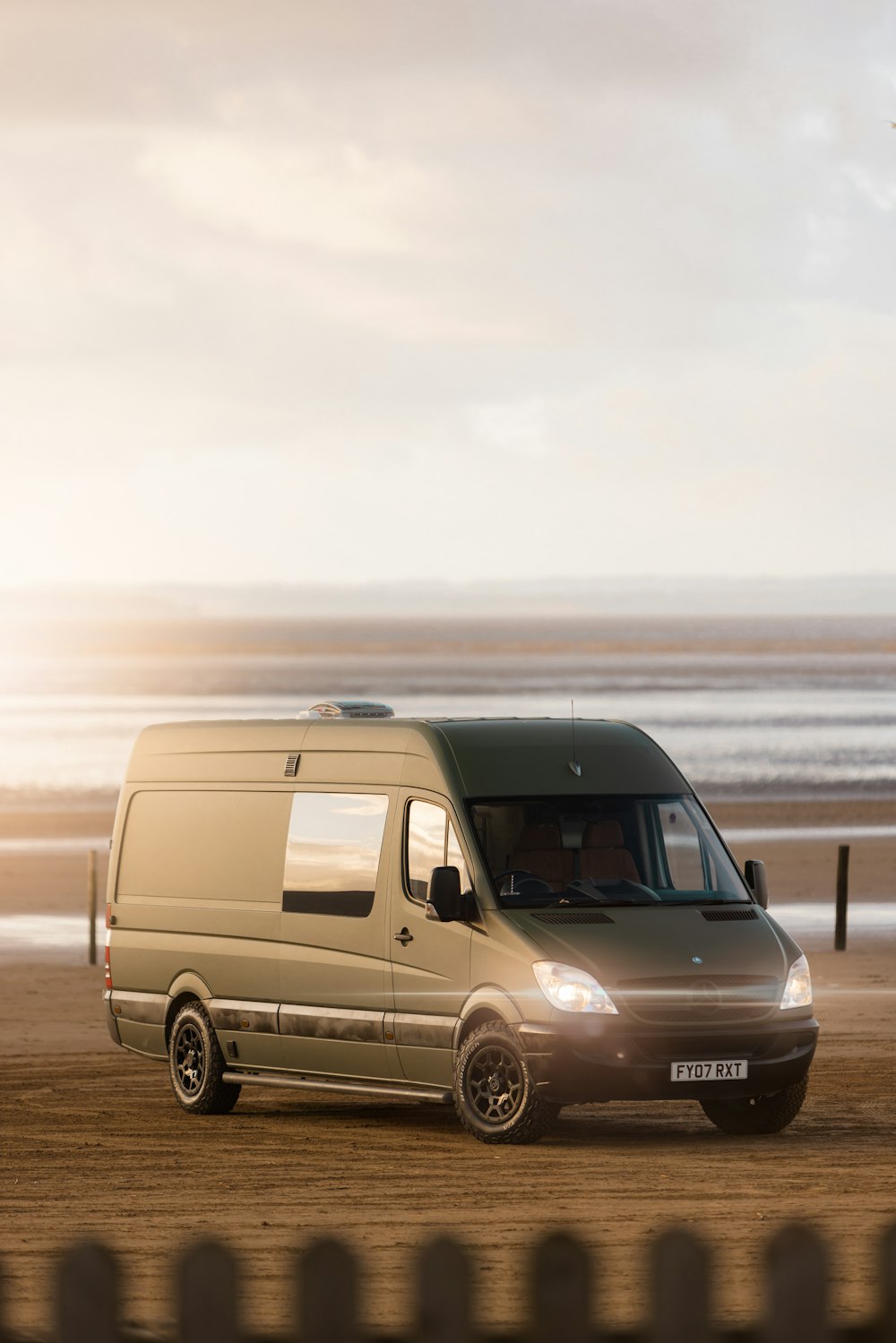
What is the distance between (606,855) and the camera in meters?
14.1

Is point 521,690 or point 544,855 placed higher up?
point 521,690

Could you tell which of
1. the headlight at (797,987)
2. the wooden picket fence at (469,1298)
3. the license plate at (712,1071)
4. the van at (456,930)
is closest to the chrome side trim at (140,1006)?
the van at (456,930)

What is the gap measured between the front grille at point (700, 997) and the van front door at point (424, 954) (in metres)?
1.11

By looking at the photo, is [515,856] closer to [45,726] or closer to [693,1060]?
[693,1060]

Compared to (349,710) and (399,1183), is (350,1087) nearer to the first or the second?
(399,1183)

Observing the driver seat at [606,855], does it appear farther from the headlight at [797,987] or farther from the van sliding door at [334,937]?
the van sliding door at [334,937]

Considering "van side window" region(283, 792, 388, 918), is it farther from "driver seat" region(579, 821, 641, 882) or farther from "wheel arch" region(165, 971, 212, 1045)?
"driver seat" region(579, 821, 641, 882)

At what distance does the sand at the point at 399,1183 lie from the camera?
9492 mm

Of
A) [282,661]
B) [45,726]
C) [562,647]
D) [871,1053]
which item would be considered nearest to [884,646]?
[562,647]

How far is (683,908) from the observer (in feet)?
45.0

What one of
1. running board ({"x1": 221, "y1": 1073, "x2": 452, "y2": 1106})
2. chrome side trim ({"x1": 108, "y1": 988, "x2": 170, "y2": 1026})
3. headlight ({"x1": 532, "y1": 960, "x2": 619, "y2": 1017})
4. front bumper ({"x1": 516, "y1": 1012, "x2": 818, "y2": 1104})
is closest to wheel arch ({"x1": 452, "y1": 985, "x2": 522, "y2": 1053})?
front bumper ({"x1": 516, "y1": 1012, "x2": 818, "y2": 1104})

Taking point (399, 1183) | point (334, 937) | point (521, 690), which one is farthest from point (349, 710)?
point (521, 690)

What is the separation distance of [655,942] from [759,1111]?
4.94 feet

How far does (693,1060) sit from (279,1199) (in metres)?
2.76
